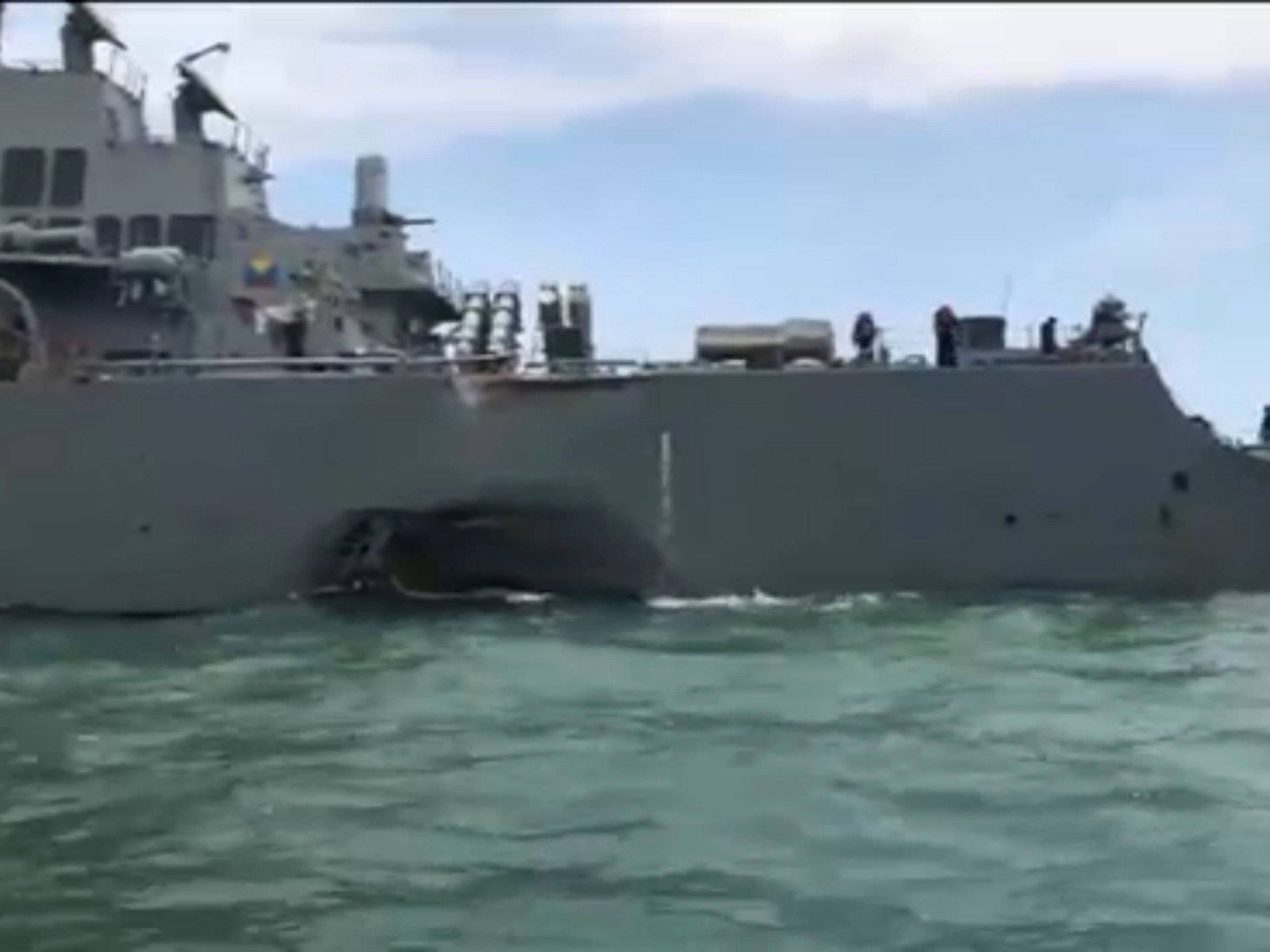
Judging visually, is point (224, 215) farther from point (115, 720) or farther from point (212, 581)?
point (115, 720)

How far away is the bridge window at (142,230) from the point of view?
2117cm

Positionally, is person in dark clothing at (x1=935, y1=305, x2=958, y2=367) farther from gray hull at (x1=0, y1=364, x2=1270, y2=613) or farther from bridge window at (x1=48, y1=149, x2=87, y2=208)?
bridge window at (x1=48, y1=149, x2=87, y2=208)

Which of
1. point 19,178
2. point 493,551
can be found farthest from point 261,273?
point 493,551

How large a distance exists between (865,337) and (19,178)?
31.1 feet

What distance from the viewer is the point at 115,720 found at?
12.6 meters

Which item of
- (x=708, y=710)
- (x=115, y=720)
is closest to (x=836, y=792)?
(x=708, y=710)

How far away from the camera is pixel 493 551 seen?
58.0 ft

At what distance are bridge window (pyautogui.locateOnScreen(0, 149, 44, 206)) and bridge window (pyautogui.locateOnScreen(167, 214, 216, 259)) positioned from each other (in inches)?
56.3

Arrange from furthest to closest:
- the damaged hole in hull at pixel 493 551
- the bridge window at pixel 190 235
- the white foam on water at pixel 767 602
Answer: the bridge window at pixel 190 235, the damaged hole in hull at pixel 493 551, the white foam on water at pixel 767 602

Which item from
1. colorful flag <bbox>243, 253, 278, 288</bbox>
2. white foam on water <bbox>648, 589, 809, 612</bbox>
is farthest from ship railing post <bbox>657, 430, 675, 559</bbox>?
colorful flag <bbox>243, 253, 278, 288</bbox>

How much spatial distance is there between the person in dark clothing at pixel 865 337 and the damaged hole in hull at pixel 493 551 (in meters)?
2.90

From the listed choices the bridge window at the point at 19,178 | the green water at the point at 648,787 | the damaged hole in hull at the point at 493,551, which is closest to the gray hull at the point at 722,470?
the damaged hole in hull at the point at 493,551

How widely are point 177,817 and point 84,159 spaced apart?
1321cm

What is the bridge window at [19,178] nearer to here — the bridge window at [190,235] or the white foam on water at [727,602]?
the bridge window at [190,235]
